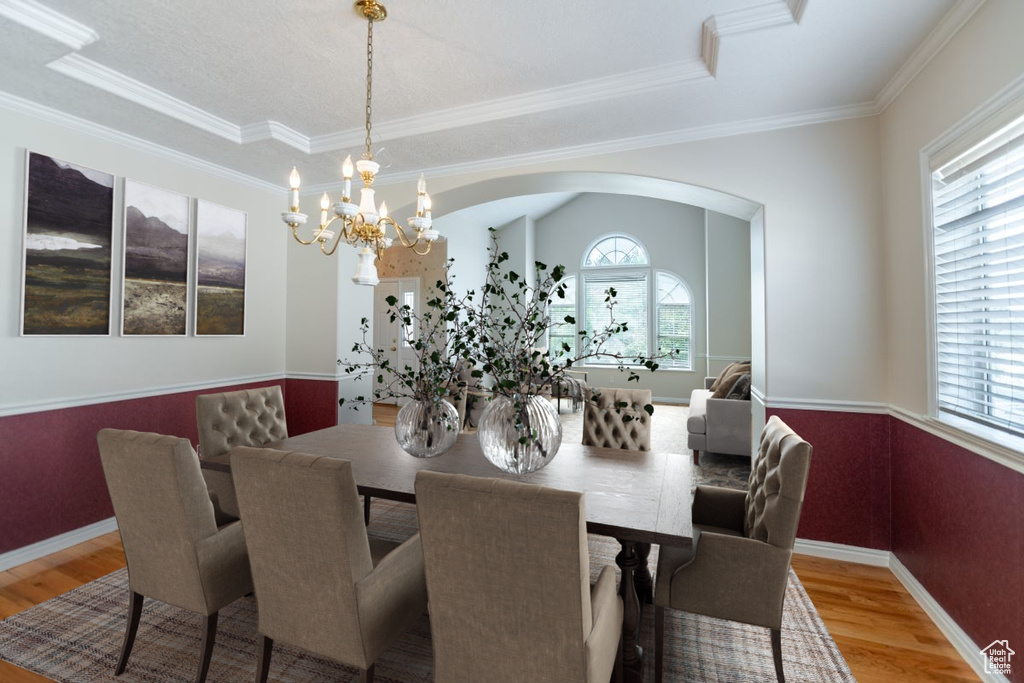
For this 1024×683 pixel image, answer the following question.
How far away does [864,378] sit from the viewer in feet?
9.27

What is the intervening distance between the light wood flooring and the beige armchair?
32.4 inches

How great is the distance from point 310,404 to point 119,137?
93.3 inches

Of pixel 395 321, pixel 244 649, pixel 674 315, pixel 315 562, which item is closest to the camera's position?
pixel 315 562

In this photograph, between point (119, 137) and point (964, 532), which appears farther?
point (119, 137)

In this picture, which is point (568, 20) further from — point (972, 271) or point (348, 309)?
point (348, 309)

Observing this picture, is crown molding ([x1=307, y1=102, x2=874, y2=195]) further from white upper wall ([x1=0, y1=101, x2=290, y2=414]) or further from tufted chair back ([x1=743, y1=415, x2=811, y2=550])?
tufted chair back ([x1=743, y1=415, x2=811, y2=550])

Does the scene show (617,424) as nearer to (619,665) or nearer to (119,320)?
(619,665)

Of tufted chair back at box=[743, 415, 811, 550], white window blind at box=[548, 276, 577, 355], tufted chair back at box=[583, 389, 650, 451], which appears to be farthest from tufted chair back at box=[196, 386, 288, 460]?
white window blind at box=[548, 276, 577, 355]

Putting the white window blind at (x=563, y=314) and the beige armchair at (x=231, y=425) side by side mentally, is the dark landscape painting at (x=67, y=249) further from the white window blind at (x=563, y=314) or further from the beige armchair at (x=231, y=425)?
the white window blind at (x=563, y=314)

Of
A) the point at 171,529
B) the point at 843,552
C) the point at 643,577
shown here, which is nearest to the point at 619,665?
the point at 643,577

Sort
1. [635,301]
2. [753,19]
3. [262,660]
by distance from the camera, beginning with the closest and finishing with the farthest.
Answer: [262,660] → [753,19] → [635,301]

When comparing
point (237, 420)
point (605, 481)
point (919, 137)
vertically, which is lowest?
point (605, 481)

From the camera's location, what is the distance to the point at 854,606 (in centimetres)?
234

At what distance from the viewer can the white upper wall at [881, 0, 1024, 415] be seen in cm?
175
